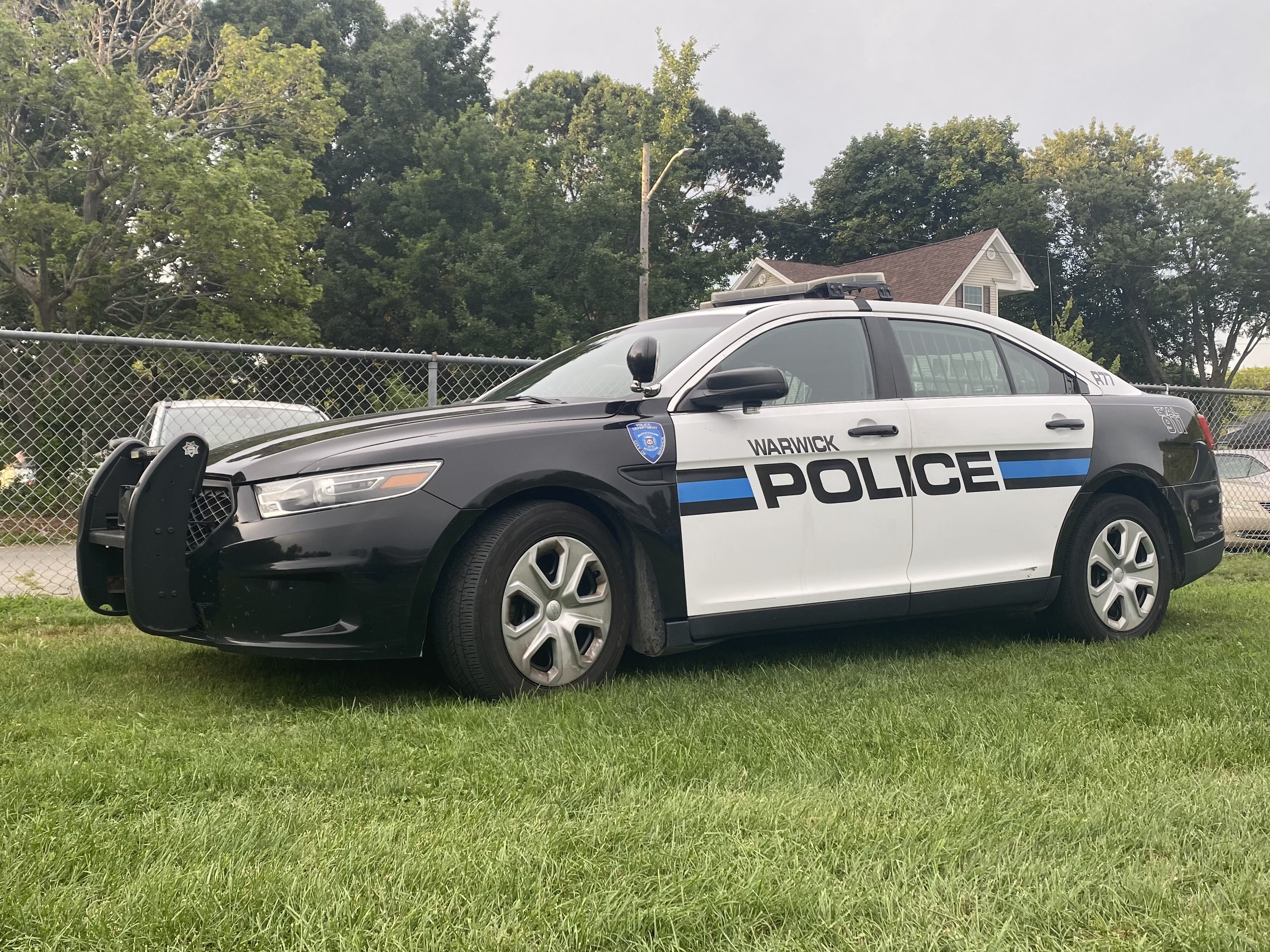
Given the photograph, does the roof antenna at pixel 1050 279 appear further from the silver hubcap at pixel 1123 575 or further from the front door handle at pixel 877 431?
the front door handle at pixel 877 431

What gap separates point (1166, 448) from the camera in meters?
5.69

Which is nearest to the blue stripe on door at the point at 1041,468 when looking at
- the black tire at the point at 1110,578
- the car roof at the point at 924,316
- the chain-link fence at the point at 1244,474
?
the black tire at the point at 1110,578

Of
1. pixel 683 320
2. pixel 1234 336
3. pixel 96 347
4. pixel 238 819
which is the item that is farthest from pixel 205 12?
pixel 1234 336

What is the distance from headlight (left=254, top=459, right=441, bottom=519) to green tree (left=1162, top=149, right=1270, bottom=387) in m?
49.6

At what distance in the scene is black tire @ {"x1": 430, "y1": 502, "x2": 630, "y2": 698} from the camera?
12.7 feet

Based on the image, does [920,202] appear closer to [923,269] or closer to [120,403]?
[923,269]

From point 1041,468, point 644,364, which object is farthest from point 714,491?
point 1041,468

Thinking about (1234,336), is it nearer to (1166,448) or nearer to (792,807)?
(1166,448)

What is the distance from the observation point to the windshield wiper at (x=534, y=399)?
4582 mm

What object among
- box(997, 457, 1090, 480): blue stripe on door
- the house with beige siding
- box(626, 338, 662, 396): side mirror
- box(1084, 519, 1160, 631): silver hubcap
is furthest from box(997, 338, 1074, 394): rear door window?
the house with beige siding

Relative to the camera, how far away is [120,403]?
9.45 meters

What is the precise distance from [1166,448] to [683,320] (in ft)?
8.68

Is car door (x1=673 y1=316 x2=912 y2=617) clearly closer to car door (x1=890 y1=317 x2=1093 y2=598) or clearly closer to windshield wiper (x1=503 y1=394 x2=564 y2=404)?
car door (x1=890 y1=317 x2=1093 y2=598)

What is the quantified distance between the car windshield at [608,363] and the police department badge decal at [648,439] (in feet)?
0.68
